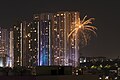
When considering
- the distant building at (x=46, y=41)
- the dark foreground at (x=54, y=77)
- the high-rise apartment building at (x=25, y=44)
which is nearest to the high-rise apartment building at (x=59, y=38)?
the distant building at (x=46, y=41)

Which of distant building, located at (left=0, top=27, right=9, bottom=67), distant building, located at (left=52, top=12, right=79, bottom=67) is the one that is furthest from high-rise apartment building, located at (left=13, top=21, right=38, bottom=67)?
distant building, located at (left=0, top=27, right=9, bottom=67)

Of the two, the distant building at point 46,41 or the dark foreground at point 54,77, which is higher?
the distant building at point 46,41

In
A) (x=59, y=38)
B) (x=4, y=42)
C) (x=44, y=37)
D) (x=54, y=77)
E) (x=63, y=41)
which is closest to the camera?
(x=54, y=77)

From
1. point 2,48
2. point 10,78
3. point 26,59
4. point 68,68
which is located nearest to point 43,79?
point 10,78

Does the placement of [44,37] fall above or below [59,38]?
above

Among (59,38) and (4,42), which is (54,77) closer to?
(59,38)

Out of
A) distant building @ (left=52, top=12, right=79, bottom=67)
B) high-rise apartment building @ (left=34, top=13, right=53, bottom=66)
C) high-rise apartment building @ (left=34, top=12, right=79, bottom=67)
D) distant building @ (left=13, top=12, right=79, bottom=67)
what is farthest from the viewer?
high-rise apartment building @ (left=34, top=13, right=53, bottom=66)

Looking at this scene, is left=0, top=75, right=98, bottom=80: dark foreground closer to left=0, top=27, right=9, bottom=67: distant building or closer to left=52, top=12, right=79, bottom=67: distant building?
left=52, top=12, right=79, bottom=67: distant building

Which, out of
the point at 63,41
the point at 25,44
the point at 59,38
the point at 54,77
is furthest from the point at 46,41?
the point at 54,77

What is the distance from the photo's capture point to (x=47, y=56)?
38.6m

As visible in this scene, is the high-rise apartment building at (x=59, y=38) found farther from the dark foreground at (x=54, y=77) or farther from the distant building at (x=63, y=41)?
the dark foreground at (x=54, y=77)

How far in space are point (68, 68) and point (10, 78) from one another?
2.50m

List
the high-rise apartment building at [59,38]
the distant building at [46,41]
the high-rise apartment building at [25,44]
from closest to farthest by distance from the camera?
the high-rise apartment building at [59,38] < the distant building at [46,41] < the high-rise apartment building at [25,44]

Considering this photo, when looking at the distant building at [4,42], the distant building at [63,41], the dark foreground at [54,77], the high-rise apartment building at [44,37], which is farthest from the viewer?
the distant building at [4,42]
